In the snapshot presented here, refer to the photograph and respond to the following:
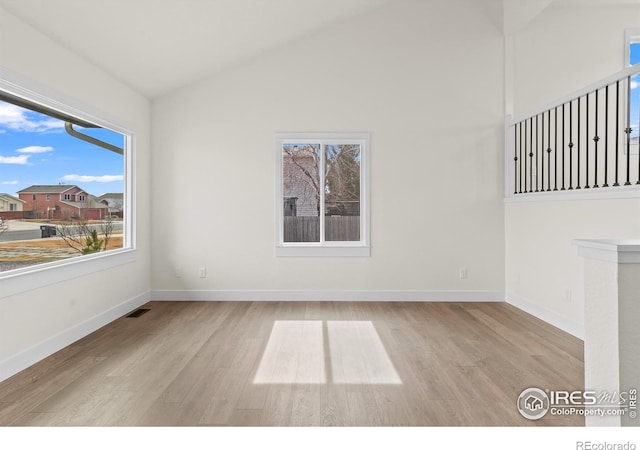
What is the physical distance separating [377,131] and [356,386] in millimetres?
3459

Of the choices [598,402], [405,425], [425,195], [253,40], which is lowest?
[405,425]

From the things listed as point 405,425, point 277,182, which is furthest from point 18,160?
point 405,425

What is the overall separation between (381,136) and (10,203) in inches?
158

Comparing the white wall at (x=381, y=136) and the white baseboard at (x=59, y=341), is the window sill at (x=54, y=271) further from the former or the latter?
the white wall at (x=381, y=136)

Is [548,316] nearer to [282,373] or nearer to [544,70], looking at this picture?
[282,373]

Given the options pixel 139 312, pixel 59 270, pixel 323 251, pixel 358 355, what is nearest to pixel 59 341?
pixel 59 270

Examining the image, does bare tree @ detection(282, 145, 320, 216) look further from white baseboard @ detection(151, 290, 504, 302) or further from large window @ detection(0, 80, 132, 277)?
large window @ detection(0, 80, 132, 277)

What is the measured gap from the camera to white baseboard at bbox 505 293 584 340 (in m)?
3.69

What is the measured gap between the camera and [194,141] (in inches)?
200

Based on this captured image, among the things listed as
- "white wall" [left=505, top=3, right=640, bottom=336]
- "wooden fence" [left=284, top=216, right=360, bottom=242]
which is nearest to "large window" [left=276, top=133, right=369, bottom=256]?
"wooden fence" [left=284, top=216, right=360, bottom=242]

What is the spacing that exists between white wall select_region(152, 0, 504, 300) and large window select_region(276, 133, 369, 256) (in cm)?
22

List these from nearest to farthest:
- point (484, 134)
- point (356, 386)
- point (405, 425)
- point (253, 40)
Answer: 1. point (405, 425)
2. point (356, 386)
3. point (253, 40)
4. point (484, 134)

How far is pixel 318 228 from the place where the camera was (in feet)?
17.1

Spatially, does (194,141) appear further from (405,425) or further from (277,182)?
(405,425)
